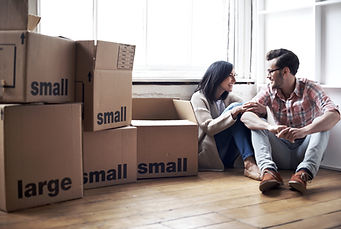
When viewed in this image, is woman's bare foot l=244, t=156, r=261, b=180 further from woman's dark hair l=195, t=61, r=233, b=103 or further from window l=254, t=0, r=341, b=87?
window l=254, t=0, r=341, b=87

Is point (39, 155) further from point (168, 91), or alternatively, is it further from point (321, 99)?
point (321, 99)

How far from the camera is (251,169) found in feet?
9.53

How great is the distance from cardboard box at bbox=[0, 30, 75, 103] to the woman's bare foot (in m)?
1.28

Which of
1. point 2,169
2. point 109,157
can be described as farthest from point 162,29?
point 2,169

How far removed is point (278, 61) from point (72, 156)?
4.42 feet

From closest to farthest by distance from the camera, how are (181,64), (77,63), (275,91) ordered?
(77,63), (275,91), (181,64)

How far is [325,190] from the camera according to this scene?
2.59 m

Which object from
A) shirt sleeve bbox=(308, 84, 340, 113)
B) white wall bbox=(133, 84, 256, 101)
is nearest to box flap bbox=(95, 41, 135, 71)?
white wall bbox=(133, 84, 256, 101)

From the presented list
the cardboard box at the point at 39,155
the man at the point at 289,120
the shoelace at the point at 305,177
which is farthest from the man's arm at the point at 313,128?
the cardboard box at the point at 39,155

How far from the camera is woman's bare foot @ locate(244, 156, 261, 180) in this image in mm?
2852

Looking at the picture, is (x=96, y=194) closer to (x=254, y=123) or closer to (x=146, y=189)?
(x=146, y=189)

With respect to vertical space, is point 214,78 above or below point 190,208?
above

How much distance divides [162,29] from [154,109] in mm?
726

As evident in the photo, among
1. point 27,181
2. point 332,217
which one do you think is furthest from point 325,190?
point 27,181
